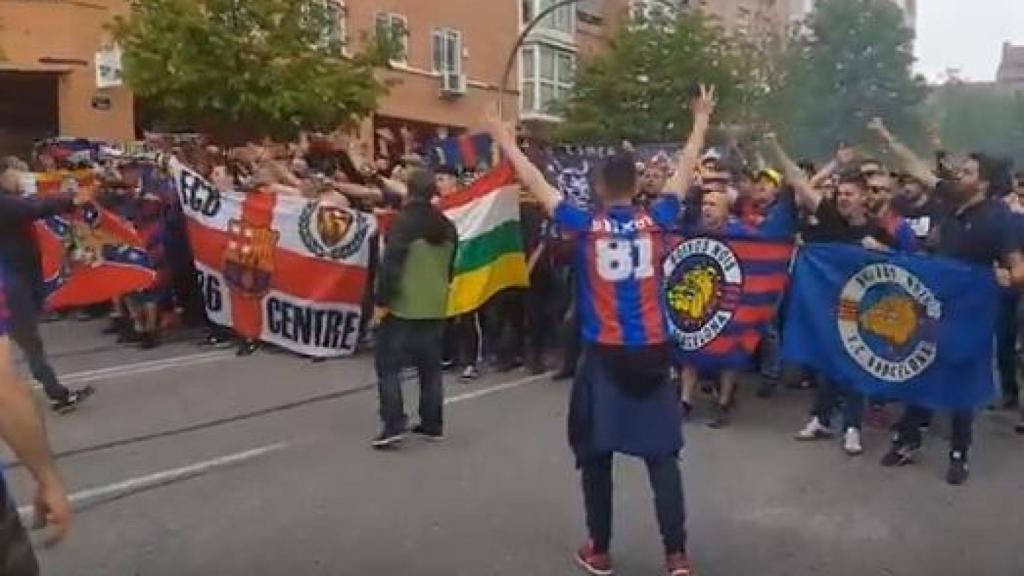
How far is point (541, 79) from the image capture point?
45781 mm

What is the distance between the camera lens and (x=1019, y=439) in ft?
28.9

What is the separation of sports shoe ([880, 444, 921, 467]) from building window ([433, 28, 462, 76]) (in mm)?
31077

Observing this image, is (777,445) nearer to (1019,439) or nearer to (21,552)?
(1019,439)

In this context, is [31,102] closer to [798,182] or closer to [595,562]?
[798,182]

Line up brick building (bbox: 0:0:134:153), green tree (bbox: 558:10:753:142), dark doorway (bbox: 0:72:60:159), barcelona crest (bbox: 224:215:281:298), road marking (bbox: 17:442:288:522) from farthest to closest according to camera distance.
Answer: green tree (bbox: 558:10:753:142) < dark doorway (bbox: 0:72:60:159) < brick building (bbox: 0:0:134:153) < barcelona crest (bbox: 224:215:281:298) < road marking (bbox: 17:442:288:522)

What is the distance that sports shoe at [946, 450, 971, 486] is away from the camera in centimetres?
745

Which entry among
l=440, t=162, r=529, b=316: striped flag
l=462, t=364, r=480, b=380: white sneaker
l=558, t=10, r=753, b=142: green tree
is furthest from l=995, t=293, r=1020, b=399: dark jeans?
l=558, t=10, r=753, b=142: green tree

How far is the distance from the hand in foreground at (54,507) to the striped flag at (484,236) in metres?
7.80

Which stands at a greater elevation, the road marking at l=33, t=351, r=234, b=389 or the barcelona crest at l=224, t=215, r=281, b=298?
the barcelona crest at l=224, t=215, r=281, b=298

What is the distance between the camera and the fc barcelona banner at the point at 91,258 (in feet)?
39.2

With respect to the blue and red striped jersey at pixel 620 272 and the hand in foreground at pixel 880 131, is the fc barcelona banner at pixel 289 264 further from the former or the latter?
the blue and red striped jersey at pixel 620 272

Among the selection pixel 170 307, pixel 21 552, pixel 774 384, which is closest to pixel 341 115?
pixel 170 307

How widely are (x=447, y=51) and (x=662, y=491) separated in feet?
112

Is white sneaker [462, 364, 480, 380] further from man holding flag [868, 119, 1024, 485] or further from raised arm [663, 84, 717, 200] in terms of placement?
raised arm [663, 84, 717, 200]
